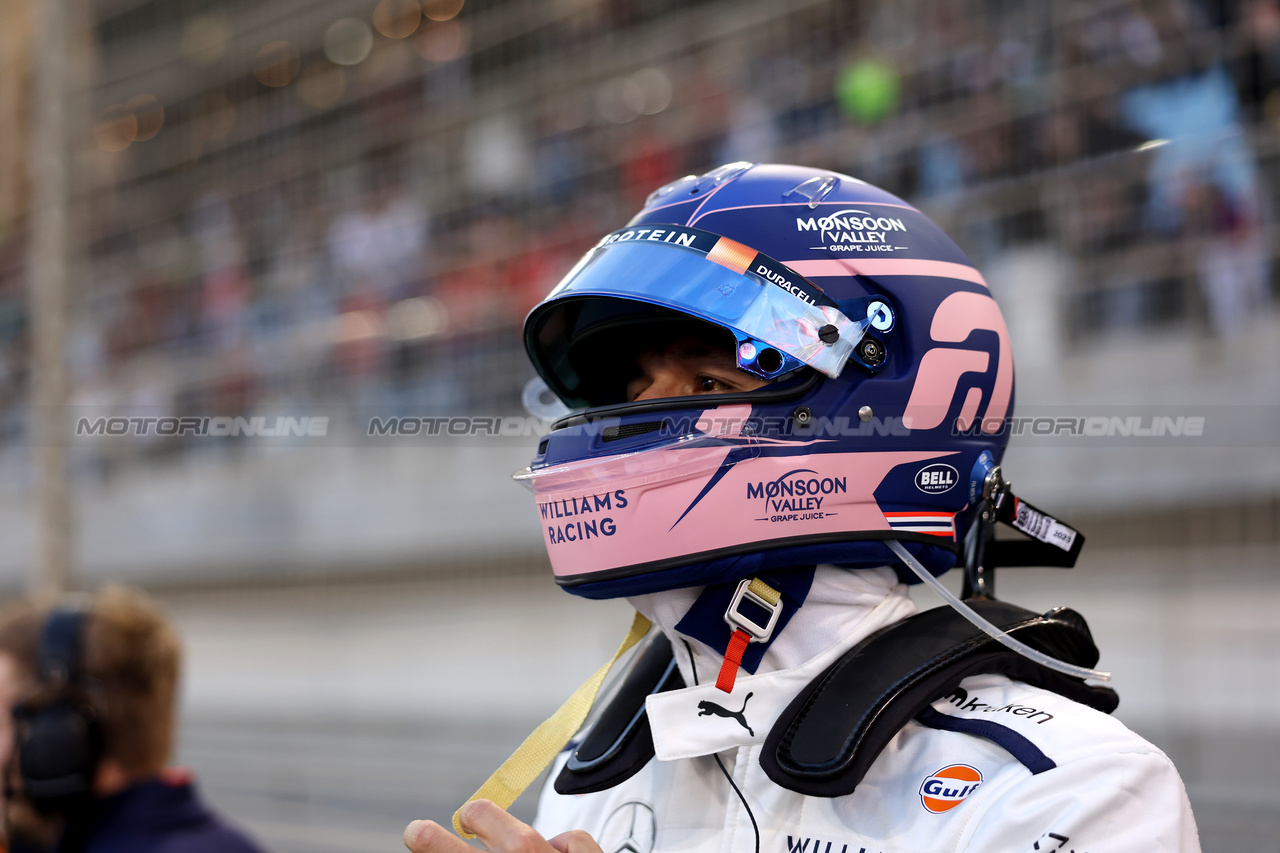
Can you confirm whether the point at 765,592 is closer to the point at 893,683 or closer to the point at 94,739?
the point at 893,683

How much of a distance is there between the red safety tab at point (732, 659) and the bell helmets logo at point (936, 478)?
29 centimetres

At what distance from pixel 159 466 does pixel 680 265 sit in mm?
7781

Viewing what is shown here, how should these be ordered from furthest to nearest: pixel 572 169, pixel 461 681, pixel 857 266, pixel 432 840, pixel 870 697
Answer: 1. pixel 572 169
2. pixel 461 681
3. pixel 857 266
4. pixel 870 697
5. pixel 432 840

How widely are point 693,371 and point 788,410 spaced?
176 mm

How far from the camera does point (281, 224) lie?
8.99 m

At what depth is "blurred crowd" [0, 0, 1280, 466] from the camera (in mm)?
3834

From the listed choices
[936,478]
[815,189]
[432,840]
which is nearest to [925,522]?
[936,478]

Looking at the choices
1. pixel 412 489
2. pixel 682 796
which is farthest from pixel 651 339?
pixel 412 489

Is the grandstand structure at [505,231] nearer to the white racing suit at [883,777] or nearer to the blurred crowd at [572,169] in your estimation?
the blurred crowd at [572,169]

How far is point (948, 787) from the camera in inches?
48.4

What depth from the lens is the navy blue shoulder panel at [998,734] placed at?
1.18 m

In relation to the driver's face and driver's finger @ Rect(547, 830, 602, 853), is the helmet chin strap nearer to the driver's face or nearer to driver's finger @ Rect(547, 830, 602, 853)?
the driver's face

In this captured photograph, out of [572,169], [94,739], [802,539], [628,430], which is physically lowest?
[94,739]

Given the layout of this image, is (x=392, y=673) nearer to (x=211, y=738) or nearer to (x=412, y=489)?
(x=412, y=489)
